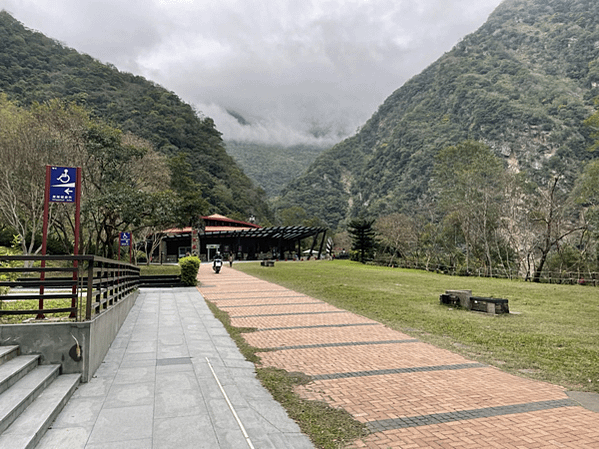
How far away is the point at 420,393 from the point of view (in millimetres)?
4508

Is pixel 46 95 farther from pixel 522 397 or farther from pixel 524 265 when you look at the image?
pixel 522 397

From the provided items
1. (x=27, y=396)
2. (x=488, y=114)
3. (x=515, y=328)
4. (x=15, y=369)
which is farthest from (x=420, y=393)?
(x=488, y=114)

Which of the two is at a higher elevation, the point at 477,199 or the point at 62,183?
the point at 477,199

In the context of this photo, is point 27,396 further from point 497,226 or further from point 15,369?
point 497,226

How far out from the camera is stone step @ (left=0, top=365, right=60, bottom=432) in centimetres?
318

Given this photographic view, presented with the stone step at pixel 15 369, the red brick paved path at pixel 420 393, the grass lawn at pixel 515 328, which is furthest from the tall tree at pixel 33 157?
the stone step at pixel 15 369

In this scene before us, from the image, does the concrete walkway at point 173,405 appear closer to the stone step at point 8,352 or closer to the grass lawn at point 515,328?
the stone step at point 8,352

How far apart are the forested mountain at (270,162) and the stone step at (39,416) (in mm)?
112664

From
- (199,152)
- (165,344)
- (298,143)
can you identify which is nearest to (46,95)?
(199,152)

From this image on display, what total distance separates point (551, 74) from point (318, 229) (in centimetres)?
5760

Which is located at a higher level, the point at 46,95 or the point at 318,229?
the point at 46,95

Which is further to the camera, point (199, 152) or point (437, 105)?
point (437, 105)

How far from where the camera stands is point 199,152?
63.8 m

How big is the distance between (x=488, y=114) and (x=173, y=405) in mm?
70269
